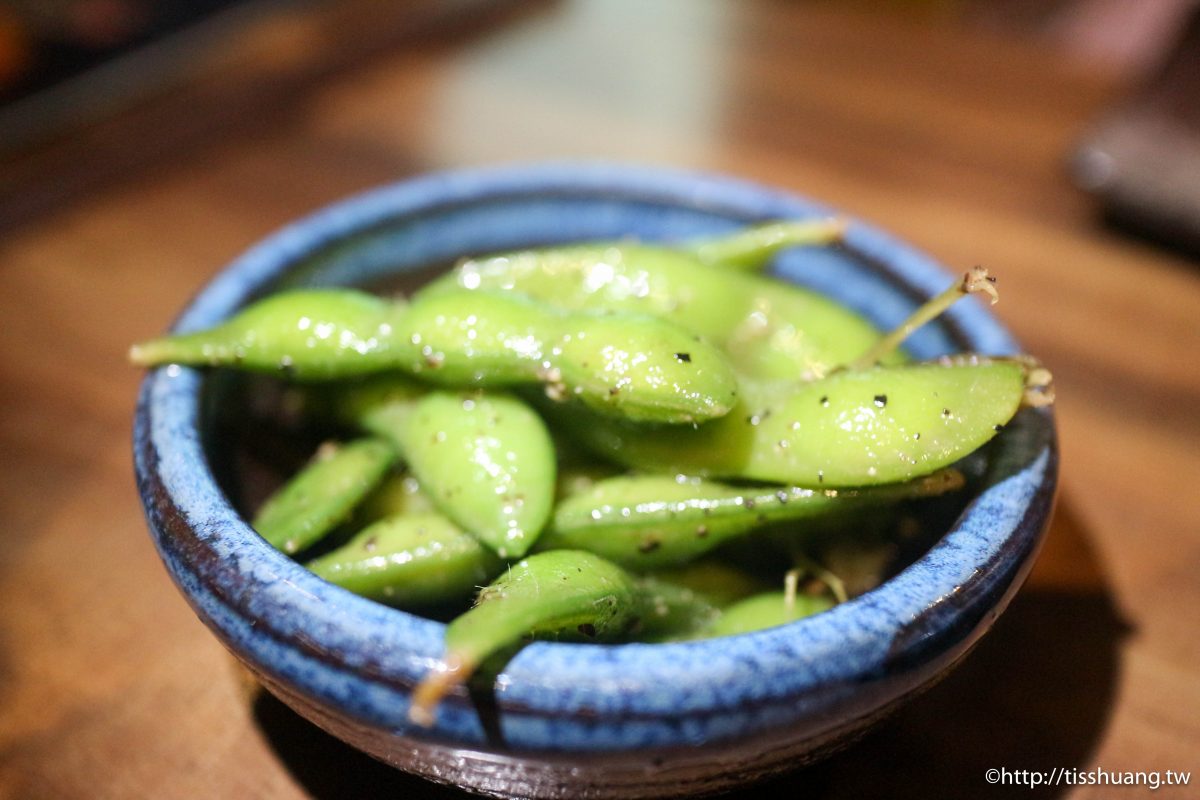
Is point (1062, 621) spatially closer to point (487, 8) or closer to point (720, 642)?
point (720, 642)

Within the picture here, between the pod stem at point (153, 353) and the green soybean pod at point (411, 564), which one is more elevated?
the pod stem at point (153, 353)

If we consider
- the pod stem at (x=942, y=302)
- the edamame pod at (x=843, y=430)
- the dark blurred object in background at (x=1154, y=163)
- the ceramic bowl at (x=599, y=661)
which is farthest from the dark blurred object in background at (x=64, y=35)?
the dark blurred object in background at (x=1154, y=163)

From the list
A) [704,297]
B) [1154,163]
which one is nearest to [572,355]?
[704,297]

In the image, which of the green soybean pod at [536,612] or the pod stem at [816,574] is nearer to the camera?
the green soybean pod at [536,612]

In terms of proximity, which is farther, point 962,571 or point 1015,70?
point 1015,70

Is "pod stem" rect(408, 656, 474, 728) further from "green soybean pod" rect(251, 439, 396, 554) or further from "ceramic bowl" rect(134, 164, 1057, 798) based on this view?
"green soybean pod" rect(251, 439, 396, 554)

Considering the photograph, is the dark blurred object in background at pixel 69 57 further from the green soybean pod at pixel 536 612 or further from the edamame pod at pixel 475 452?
the green soybean pod at pixel 536 612

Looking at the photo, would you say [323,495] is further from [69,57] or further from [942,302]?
[69,57]

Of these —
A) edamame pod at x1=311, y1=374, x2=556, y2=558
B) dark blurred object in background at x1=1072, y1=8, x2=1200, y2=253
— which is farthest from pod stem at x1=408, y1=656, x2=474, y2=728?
dark blurred object in background at x1=1072, y1=8, x2=1200, y2=253

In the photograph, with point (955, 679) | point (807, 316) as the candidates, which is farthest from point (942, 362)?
point (955, 679)
